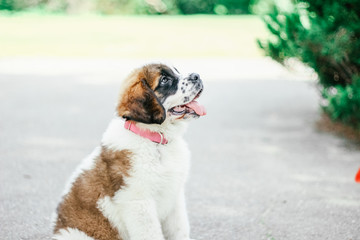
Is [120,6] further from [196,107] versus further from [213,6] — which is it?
[196,107]

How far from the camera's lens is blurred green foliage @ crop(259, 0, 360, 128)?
6.82m

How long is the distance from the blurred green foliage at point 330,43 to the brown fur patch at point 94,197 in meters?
4.14

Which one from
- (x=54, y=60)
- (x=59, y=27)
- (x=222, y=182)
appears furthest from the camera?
(x=59, y=27)

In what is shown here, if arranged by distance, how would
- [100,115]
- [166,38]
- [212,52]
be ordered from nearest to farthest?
[100,115]
[212,52]
[166,38]

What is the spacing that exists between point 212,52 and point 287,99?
8732 millimetres

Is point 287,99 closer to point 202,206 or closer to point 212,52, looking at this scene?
point 202,206

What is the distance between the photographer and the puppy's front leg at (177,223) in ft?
12.8

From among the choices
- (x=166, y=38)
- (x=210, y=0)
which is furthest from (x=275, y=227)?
(x=210, y=0)

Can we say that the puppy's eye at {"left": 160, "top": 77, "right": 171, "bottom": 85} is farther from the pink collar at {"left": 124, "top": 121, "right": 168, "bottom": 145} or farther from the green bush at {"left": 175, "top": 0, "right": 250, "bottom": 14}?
the green bush at {"left": 175, "top": 0, "right": 250, "bottom": 14}

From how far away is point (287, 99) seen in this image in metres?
11.4

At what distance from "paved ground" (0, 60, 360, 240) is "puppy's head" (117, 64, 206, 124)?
1319 mm

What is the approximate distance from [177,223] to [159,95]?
104 cm

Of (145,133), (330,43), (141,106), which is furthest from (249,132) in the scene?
(141,106)

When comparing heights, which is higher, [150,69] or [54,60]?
[150,69]
